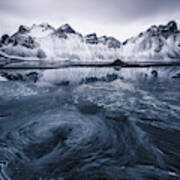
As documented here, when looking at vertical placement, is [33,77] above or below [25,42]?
below

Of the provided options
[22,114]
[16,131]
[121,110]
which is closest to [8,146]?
[16,131]

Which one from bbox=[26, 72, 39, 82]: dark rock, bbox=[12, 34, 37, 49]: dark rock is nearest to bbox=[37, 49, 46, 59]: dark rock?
bbox=[12, 34, 37, 49]: dark rock

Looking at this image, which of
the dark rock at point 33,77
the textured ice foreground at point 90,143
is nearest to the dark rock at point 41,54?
the dark rock at point 33,77

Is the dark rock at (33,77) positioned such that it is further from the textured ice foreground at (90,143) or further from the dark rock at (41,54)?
the dark rock at (41,54)

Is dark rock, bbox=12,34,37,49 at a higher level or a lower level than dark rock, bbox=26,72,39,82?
higher

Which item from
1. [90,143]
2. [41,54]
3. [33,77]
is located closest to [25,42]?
[41,54]

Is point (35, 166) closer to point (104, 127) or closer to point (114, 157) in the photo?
point (114, 157)

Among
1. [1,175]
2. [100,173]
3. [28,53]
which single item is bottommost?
[100,173]

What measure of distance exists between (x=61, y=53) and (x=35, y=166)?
209 metres

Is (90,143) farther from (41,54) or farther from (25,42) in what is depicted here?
(25,42)

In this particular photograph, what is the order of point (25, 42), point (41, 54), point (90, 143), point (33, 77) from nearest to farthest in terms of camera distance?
point (90, 143) → point (33, 77) → point (41, 54) → point (25, 42)

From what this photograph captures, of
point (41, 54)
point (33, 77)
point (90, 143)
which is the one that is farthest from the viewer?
point (41, 54)

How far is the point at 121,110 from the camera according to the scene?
5.22 meters

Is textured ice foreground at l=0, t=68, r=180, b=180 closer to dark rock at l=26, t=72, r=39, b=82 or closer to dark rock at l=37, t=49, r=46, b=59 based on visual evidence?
dark rock at l=26, t=72, r=39, b=82
